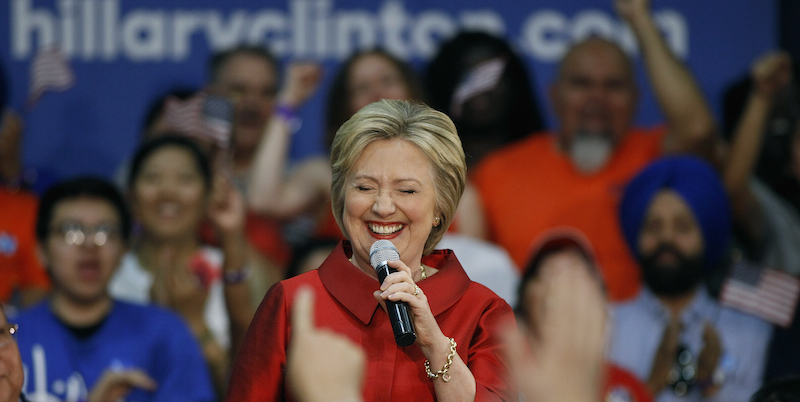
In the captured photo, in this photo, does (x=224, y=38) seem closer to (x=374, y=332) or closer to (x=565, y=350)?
(x=374, y=332)

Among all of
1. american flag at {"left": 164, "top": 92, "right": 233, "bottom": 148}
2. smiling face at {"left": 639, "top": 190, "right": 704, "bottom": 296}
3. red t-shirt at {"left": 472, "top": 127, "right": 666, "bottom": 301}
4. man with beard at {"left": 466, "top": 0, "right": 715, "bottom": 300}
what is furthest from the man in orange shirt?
smiling face at {"left": 639, "top": 190, "right": 704, "bottom": 296}

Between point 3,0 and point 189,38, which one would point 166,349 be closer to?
point 189,38

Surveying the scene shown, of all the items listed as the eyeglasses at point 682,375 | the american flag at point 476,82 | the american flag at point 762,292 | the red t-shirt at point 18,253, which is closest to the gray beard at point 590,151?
the american flag at point 476,82

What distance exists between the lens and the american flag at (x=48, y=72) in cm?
540

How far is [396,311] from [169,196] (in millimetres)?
3400

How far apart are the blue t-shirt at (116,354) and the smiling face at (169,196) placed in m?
0.81

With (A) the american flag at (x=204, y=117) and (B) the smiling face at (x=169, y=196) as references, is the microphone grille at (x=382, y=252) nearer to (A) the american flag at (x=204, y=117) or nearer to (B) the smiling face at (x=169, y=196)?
(B) the smiling face at (x=169, y=196)

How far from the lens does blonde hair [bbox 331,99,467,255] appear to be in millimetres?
2002

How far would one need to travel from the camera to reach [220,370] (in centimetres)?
458

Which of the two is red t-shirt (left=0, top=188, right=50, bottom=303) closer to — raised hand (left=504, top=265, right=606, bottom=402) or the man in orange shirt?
the man in orange shirt

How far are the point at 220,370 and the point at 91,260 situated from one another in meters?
0.78

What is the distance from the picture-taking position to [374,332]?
201 centimetres

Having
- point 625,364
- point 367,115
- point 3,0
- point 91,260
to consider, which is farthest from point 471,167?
point 367,115

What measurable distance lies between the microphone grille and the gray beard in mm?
3480
